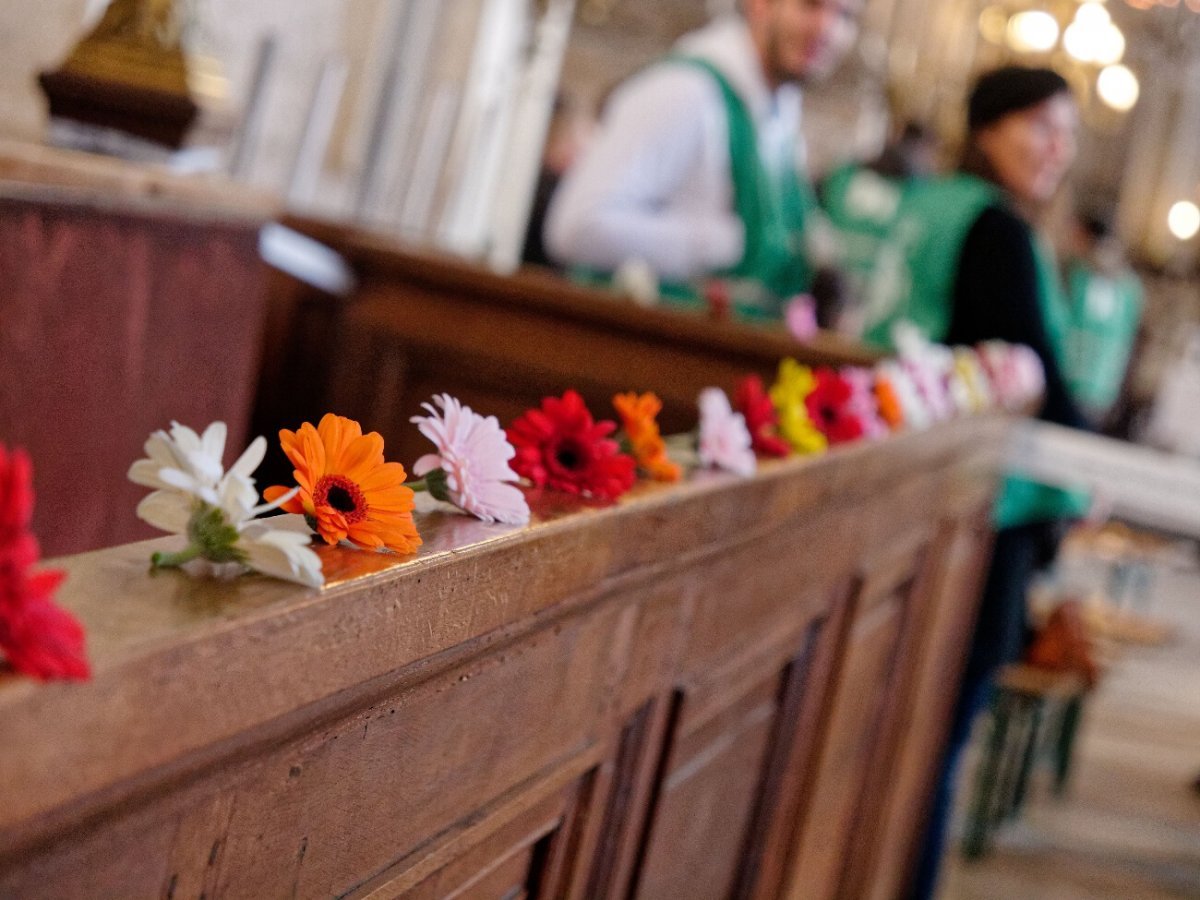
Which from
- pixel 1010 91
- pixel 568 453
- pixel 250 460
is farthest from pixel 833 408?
pixel 1010 91

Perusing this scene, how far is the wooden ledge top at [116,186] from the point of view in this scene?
2057mm

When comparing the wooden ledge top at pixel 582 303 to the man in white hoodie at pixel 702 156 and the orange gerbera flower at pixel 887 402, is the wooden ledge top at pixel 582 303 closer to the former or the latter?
the man in white hoodie at pixel 702 156

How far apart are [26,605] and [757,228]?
3625mm

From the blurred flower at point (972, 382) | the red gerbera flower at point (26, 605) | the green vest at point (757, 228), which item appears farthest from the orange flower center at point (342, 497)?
the green vest at point (757, 228)

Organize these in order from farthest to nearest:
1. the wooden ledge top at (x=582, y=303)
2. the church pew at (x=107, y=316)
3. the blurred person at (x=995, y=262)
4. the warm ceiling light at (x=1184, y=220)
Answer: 1. the warm ceiling light at (x=1184, y=220)
2. the blurred person at (x=995, y=262)
3. the wooden ledge top at (x=582, y=303)
4. the church pew at (x=107, y=316)

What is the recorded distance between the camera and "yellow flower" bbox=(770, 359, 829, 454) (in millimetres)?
1803

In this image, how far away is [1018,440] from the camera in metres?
4.50

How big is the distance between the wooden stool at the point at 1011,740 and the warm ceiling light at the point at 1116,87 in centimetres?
465

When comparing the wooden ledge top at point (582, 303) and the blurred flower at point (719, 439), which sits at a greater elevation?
the wooden ledge top at point (582, 303)

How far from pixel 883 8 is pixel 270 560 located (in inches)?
430

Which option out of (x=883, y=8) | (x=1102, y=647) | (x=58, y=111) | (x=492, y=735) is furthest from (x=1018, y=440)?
(x=883, y=8)

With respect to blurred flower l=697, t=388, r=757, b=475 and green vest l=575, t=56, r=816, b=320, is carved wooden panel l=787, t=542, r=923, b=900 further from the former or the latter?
green vest l=575, t=56, r=816, b=320

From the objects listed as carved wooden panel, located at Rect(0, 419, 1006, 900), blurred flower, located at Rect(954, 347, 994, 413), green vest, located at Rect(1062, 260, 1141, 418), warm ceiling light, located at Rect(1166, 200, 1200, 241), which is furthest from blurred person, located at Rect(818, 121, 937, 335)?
warm ceiling light, located at Rect(1166, 200, 1200, 241)

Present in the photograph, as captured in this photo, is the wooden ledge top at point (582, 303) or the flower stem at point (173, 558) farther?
the wooden ledge top at point (582, 303)
